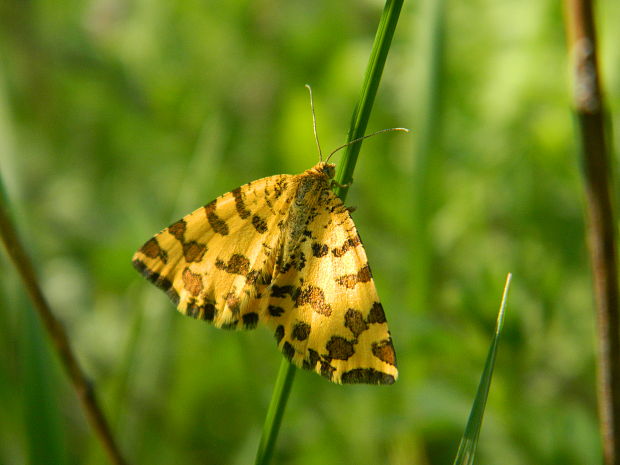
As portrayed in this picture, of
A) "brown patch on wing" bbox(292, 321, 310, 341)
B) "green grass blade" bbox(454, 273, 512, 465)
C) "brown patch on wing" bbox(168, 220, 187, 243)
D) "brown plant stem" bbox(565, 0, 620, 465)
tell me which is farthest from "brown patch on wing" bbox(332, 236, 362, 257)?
"brown plant stem" bbox(565, 0, 620, 465)

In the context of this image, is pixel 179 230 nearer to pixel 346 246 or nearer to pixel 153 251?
pixel 153 251

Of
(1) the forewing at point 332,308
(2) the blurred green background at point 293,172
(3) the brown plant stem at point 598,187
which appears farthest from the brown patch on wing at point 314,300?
(3) the brown plant stem at point 598,187

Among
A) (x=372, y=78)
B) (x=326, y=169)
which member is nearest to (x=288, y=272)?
(x=326, y=169)

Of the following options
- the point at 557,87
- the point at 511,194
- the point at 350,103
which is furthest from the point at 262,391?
the point at 557,87

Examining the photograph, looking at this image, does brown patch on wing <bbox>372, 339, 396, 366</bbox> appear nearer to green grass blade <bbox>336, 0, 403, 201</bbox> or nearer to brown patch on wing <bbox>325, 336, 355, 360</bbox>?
brown patch on wing <bbox>325, 336, 355, 360</bbox>

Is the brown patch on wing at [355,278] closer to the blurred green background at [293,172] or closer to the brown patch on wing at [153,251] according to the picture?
the blurred green background at [293,172]

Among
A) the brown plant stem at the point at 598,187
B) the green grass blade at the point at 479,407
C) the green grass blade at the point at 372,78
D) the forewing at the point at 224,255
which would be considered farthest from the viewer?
the forewing at the point at 224,255

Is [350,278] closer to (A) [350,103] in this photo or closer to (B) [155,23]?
(A) [350,103]
